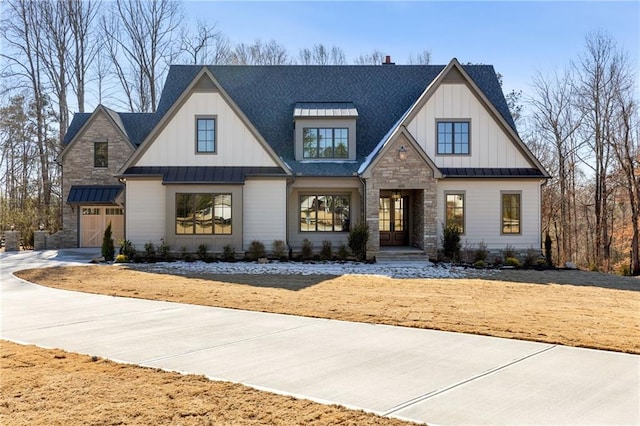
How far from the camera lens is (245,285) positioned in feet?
43.5

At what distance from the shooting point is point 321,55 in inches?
1697

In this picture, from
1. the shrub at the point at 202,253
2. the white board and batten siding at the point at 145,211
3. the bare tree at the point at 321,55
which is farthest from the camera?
the bare tree at the point at 321,55

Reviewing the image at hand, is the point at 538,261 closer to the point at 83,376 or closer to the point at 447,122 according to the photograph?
the point at 447,122

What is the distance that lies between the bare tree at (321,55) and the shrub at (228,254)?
2759 centimetres

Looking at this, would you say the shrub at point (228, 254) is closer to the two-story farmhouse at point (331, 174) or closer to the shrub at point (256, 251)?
the two-story farmhouse at point (331, 174)

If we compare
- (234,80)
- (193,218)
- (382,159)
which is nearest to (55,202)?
(234,80)

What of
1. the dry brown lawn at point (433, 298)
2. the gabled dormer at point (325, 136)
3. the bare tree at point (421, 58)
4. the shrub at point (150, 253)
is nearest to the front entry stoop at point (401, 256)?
the dry brown lawn at point (433, 298)

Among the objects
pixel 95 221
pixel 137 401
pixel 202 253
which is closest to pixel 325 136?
pixel 202 253

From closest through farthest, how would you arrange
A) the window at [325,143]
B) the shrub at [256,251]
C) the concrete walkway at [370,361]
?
the concrete walkway at [370,361] < the shrub at [256,251] < the window at [325,143]

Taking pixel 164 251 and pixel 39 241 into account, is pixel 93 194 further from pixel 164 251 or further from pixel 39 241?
pixel 164 251

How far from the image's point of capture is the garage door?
26.3 meters

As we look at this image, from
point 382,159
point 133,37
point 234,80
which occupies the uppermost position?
point 133,37

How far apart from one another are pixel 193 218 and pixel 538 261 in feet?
43.7

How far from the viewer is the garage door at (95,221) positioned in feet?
86.4
